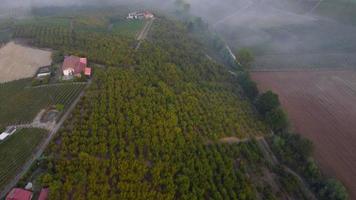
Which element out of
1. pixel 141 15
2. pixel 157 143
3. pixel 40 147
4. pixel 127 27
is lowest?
pixel 40 147

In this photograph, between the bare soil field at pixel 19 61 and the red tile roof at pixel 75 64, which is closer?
the red tile roof at pixel 75 64

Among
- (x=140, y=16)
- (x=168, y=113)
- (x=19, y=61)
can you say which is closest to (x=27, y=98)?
(x=19, y=61)

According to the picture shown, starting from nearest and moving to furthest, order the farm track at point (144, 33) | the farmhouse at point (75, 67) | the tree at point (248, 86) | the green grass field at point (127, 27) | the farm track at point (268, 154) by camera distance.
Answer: the farm track at point (268, 154), the farmhouse at point (75, 67), the tree at point (248, 86), the farm track at point (144, 33), the green grass field at point (127, 27)

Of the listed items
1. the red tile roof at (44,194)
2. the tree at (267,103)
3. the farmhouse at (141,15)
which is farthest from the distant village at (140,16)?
the red tile roof at (44,194)

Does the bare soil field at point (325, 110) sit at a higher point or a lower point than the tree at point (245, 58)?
lower

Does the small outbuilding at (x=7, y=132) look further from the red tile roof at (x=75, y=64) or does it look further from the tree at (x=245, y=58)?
the tree at (x=245, y=58)

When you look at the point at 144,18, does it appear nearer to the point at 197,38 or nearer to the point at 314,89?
the point at 197,38

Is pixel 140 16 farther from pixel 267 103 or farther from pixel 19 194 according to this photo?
pixel 19 194
